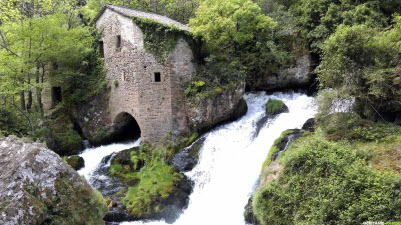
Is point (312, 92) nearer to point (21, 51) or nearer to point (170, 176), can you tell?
point (170, 176)

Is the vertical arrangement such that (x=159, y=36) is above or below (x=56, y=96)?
above

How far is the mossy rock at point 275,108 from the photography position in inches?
548

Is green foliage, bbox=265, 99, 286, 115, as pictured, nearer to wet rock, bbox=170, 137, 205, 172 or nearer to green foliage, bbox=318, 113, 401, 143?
wet rock, bbox=170, 137, 205, 172

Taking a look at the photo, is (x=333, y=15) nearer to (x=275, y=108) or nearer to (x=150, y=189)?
(x=275, y=108)

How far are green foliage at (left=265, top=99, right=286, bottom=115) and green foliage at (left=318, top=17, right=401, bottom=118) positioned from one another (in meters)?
4.23

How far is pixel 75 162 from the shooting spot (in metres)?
13.8

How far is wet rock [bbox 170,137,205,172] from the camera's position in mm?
12492

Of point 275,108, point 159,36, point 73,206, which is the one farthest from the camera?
point 159,36

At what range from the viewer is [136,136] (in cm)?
1727

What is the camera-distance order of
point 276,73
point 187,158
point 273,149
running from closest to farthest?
1. point 273,149
2. point 187,158
3. point 276,73

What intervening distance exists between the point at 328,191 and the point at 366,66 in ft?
16.6

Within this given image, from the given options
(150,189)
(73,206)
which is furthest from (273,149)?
(73,206)

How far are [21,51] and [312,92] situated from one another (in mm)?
15870

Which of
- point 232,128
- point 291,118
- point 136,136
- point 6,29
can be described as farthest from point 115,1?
point 291,118
